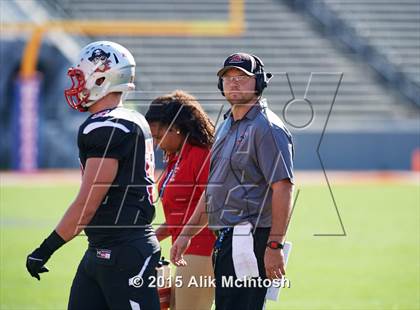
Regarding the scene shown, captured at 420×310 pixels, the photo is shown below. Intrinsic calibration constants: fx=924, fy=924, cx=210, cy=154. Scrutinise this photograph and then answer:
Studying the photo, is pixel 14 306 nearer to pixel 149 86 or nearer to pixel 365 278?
pixel 365 278

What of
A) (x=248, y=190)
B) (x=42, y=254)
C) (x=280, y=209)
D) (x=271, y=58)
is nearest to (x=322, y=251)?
(x=248, y=190)

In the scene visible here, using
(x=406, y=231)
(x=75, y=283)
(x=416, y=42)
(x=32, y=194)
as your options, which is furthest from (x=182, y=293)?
(x=416, y=42)

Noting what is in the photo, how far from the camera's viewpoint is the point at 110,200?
172 inches

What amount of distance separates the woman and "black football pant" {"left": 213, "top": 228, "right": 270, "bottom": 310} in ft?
1.91

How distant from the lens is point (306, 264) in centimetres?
991

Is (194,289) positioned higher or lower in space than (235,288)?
lower

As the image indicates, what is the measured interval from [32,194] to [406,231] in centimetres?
703

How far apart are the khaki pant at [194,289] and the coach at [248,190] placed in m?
0.48

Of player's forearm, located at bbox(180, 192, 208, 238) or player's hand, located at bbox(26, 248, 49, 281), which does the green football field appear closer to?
player's forearm, located at bbox(180, 192, 208, 238)

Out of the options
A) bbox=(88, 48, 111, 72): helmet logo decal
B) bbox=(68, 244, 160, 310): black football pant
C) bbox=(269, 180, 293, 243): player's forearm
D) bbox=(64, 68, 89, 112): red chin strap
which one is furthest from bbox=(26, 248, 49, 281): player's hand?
bbox=(269, 180, 293, 243): player's forearm

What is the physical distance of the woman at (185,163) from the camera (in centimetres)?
536

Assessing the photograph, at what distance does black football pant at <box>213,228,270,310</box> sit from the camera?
4660 millimetres

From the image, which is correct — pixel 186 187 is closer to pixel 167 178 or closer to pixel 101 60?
pixel 167 178

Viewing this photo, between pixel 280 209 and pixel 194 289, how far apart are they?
3.09 feet
